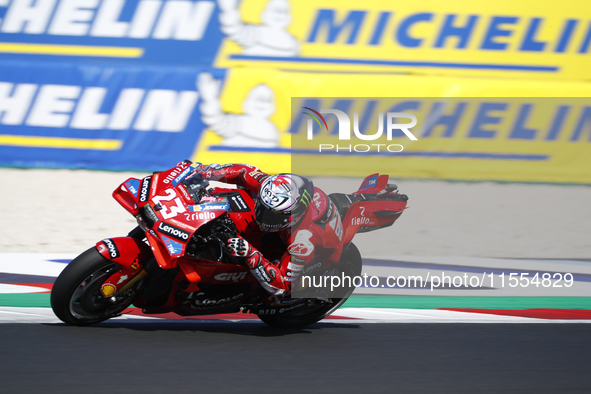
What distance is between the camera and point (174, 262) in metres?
3.79

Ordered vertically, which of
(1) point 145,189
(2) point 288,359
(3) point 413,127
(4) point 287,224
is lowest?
(2) point 288,359

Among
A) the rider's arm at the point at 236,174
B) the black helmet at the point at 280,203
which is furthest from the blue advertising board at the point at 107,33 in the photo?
the black helmet at the point at 280,203

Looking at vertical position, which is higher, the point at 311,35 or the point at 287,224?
the point at 311,35

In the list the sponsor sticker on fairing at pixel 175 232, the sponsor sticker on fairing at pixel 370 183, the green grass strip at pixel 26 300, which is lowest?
the green grass strip at pixel 26 300

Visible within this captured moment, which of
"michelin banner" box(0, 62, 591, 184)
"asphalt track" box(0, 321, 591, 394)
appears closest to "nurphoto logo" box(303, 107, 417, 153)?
"michelin banner" box(0, 62, 591, 184)

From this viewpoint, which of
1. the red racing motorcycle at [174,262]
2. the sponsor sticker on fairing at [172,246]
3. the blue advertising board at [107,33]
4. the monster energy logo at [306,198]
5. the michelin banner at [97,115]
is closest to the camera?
the sponsor sticker on fairing at [172,246]

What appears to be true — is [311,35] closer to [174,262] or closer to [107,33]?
[107,33]

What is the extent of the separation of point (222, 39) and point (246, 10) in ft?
2.07

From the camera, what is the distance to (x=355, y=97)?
34.2 ft

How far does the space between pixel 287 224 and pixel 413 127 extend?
6873mm

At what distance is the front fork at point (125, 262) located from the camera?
3.87 meters

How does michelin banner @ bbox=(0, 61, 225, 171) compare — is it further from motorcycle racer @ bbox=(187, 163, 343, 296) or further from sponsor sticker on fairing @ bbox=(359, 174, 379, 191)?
motorcycle racer @ bbox=(187, 163, 343, 296)

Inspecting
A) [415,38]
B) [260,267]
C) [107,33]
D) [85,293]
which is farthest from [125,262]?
[415,38]

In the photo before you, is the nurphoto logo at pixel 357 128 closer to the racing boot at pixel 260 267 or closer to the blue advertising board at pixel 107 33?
the blue advertising board at pixel 107 33
